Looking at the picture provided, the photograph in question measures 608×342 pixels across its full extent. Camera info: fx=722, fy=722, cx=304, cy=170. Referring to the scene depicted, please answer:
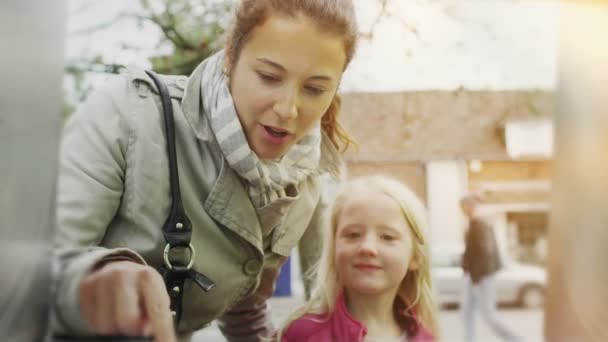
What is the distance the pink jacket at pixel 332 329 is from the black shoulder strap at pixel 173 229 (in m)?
0.22

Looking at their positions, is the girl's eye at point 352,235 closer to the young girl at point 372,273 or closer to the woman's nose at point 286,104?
the young girl at point 372,273

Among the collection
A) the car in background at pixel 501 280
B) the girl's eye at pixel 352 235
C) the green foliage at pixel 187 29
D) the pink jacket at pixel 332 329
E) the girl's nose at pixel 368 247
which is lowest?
the pink jacket at pixel 332 329

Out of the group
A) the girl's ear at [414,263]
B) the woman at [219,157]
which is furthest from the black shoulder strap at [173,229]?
the girl's ear at [414,263]

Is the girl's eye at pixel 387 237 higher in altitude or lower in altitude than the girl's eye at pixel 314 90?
lower

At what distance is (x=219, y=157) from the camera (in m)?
1.13

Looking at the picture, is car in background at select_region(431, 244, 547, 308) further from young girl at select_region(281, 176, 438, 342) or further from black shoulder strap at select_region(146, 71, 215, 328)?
black shoulder strap at select_region(146, 71, 215, 328)

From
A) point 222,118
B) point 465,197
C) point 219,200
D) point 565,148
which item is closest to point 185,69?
point 222,118

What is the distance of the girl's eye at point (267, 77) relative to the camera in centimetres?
108

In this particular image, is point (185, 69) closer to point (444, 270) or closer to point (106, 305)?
point (106, 305)

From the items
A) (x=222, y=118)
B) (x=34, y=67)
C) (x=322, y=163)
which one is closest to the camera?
(x=34, y=67)

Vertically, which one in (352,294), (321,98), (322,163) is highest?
(321,98)

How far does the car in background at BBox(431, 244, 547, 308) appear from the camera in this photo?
3.79ft

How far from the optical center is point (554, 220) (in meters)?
1.16

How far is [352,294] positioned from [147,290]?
1.22ft
